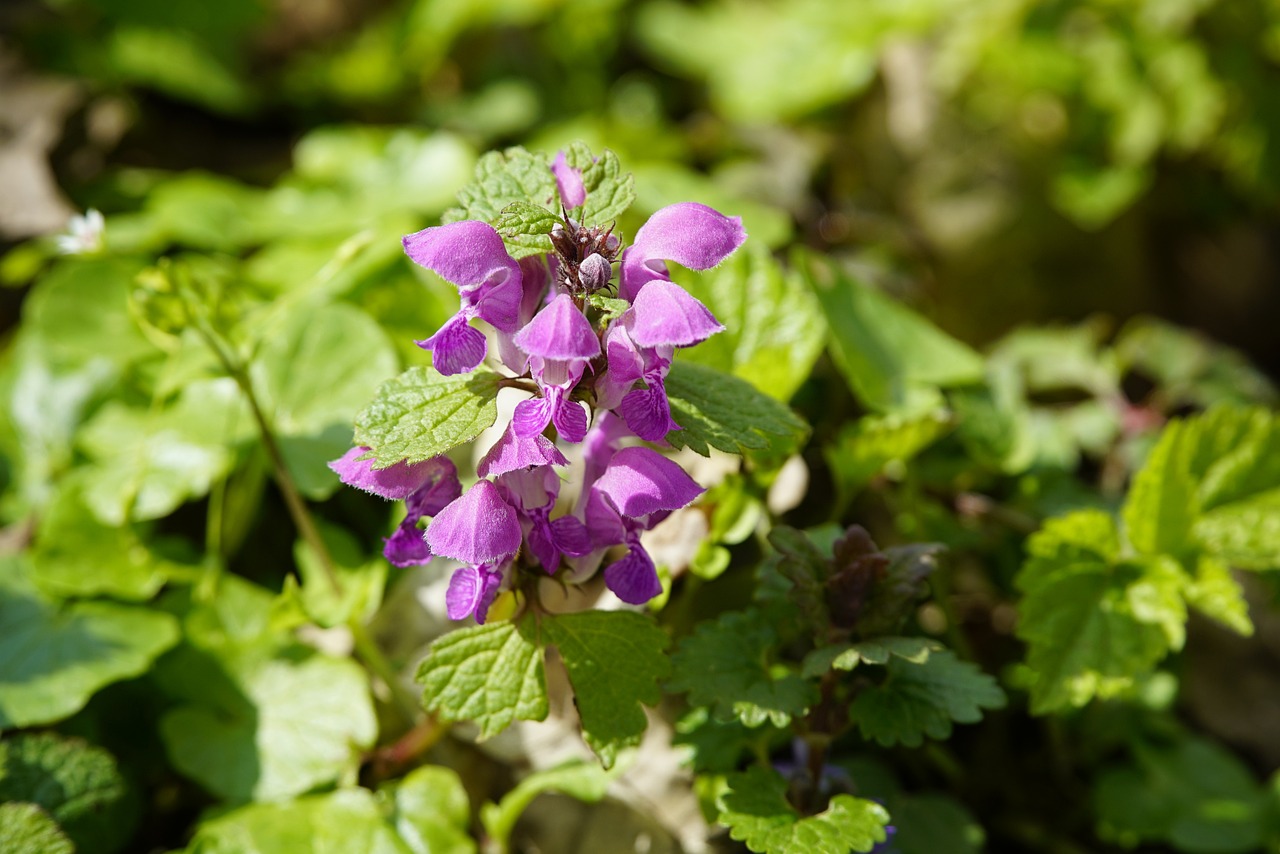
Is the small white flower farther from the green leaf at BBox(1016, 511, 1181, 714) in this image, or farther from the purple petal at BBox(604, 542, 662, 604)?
the green leaf at BBox(1016, 511, 1181, 714)

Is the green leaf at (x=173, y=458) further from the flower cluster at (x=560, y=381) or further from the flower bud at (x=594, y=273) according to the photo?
the flower bud at (x=594, y=273)

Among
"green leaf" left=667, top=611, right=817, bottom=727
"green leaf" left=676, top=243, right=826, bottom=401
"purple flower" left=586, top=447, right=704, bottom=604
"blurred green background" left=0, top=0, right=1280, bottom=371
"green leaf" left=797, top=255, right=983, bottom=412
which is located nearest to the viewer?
"purple flower" left=586, top=447, right=704, bottom=604

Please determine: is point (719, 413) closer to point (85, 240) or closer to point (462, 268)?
point (462, 268)

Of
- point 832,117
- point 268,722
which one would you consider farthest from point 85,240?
point 832,117

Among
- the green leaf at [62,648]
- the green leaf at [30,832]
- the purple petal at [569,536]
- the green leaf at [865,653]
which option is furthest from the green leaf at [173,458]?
the green leaf at [865,653]

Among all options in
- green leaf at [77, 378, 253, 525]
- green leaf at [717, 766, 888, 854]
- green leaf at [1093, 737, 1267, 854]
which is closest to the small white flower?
green leaf at [77, 378, 253, 525]
